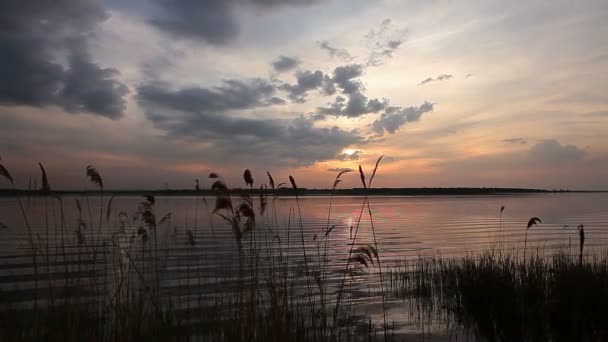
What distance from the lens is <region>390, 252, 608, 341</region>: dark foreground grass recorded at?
22.8 ft

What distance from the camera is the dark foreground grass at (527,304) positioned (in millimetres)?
6957

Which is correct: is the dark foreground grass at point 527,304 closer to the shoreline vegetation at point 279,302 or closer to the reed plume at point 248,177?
the shoreline vegetation at point 279,302

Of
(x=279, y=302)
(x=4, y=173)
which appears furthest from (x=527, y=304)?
(x=4, y=173)

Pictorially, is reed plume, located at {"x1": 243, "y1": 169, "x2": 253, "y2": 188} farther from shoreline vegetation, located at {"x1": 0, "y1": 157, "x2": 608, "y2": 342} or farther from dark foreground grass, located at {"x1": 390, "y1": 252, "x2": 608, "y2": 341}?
dark foreground grass, located at {"x1": 390, "y1": 252, "x2": 608, "y2": 341}

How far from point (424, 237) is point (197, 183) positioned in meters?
19.9

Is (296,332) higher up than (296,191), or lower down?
lower down

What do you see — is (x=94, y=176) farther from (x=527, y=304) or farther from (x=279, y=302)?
(x=527, y=304)

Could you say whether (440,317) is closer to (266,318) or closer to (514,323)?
(514,323)

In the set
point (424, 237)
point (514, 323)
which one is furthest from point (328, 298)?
point (424, 237)

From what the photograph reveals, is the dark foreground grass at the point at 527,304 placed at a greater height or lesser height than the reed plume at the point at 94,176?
lesser

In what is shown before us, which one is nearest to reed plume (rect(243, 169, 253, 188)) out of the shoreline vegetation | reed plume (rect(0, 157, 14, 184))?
the shoreline vegetation

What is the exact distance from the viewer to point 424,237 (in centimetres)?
2498

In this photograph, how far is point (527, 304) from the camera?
7.77 m

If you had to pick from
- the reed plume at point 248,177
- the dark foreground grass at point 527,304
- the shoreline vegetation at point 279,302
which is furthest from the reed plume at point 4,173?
the dark foreground grass at point 527,304
